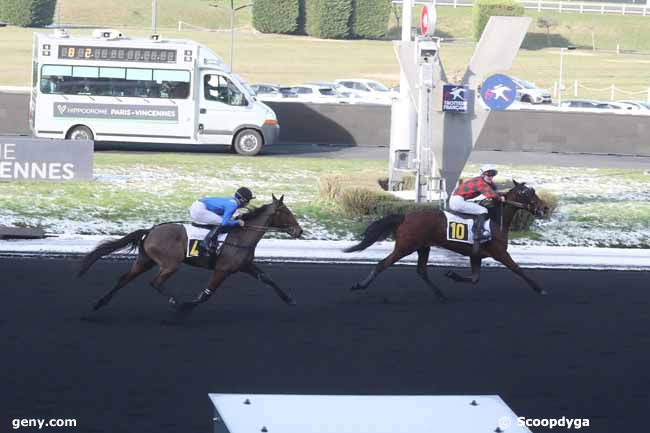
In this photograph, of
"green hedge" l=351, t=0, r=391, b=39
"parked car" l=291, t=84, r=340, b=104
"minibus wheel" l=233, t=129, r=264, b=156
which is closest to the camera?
"minibus wheel" l=233, t=129, r=264, b=156

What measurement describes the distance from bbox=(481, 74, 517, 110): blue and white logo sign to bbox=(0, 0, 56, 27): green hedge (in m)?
71.5

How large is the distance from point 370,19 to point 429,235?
75.8 meters

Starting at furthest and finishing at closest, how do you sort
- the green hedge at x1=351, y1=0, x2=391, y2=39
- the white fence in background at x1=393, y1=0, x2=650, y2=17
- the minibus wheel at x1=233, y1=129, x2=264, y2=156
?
the white fence in background at x1=393, y1=0, x2=650, y2=17 < the green hedge at x1=351, y1=0, x2=391, y2=39 < the minibus wheel at x1=233, y1=129, x2=264, y2=156

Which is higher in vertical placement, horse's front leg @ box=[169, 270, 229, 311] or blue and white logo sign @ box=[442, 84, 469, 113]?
blue and white logo sign @ box=[442, 84, 469, 113]

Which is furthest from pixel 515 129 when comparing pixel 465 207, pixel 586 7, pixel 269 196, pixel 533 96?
pixel 586 7

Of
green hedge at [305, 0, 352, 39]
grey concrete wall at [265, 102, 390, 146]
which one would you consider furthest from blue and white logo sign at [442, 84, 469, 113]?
green hedge at [305, 0, 352, 39]

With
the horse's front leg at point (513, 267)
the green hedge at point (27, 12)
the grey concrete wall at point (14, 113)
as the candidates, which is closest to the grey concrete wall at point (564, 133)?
the grey concrete wall at point (14, 113)

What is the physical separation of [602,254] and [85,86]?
57.0 feet

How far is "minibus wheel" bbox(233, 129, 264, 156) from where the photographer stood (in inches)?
1260

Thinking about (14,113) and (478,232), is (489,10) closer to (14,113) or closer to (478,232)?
(14,113)

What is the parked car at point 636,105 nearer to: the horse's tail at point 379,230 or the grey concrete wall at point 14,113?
the grey concrete wall at point 14,113

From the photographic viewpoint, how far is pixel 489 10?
A: 8294cm

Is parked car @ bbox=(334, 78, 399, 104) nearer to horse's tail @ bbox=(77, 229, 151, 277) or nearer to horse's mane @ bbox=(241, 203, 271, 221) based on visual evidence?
horse's mane @ bbox=(241, 203, 271, 221)

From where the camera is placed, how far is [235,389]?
9305 mm
